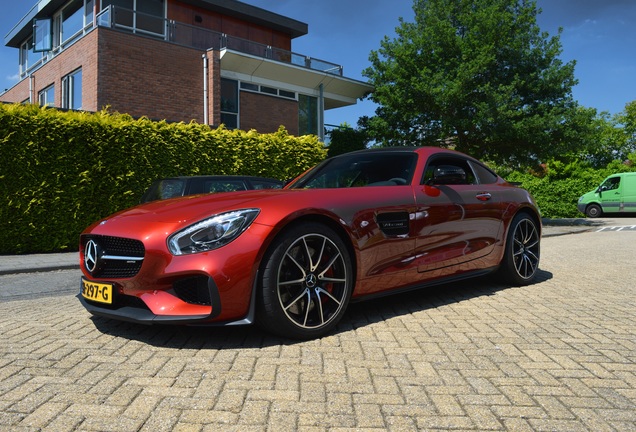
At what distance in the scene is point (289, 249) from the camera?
3334mm

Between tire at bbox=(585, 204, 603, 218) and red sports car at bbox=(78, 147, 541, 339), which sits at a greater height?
tire at bbox=(585, 204, 603, 218)

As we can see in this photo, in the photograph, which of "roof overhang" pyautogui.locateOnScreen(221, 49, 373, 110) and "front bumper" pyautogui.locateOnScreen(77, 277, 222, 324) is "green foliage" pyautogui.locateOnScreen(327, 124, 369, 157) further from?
"front bumper" pyautogui.locateOnScreen(77, 277, 222, 324)

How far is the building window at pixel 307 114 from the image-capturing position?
77.4 feet

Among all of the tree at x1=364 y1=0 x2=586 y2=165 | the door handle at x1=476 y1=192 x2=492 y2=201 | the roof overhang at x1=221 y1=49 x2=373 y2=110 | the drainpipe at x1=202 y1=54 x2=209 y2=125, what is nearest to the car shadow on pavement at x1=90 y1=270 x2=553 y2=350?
the door handle at x1=476 y1=192 x2=492 y2=201

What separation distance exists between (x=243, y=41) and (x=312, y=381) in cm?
1998

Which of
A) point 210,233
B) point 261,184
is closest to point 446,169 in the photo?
point 210,233

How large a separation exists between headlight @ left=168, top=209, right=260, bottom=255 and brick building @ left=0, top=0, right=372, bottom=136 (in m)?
15.1

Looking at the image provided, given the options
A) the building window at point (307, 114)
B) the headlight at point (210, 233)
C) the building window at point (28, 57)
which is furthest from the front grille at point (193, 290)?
the building window at point (28, 57)

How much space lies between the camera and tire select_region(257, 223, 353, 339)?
10.7 feet

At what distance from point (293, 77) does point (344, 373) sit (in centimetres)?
2119

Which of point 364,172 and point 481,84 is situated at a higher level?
point 481,84

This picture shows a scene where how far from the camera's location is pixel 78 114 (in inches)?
408

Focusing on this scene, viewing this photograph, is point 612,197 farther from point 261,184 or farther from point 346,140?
point 261,184

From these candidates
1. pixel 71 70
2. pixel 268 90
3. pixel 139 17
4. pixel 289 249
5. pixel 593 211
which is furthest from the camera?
pixel 593 211
